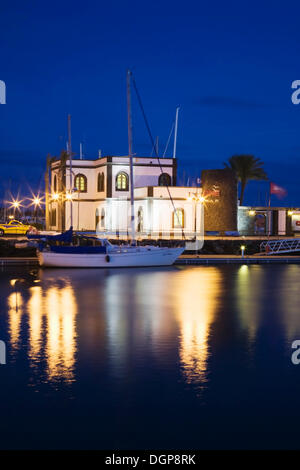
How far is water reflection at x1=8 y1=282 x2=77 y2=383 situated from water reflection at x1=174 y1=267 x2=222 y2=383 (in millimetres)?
2713

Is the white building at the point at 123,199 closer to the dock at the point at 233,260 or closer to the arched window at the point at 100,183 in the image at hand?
the arched window at the point at 100,183

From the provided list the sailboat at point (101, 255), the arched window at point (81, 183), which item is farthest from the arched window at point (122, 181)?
the sailboat at point (101, 255)

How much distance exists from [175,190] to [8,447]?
52.7m

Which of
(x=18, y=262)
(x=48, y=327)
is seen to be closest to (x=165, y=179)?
(x=18, y=262)

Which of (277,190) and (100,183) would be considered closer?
(277,190)

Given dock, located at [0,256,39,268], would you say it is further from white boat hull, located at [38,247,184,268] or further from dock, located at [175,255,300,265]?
dock, located at [175,255,300,265]

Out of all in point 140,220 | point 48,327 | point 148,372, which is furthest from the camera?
point 140,220

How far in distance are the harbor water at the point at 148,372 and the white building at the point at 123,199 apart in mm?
32535

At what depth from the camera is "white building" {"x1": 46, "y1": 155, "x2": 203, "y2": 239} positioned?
6097 cm

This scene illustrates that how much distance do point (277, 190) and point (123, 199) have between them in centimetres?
1536

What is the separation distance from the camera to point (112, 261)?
4206 cm

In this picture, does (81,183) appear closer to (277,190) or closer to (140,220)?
(140,220)

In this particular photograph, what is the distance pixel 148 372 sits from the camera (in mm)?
14203
